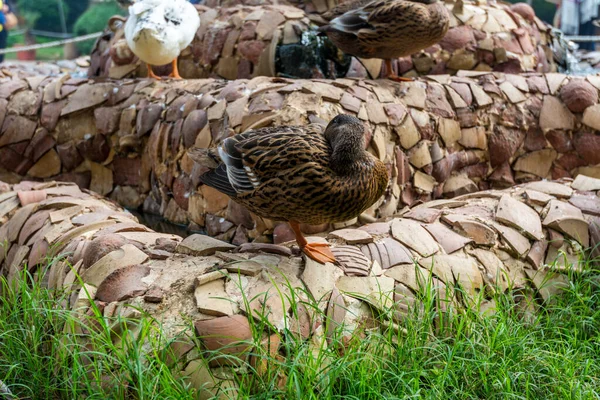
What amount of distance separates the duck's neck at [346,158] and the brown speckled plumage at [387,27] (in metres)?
1.28

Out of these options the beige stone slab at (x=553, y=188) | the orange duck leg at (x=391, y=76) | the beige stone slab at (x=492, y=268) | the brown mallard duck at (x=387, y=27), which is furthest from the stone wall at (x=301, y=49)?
the beige stone slab at (x=492, y=268)

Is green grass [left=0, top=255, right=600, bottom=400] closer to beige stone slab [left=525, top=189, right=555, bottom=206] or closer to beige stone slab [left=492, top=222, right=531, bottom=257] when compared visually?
beige stone slab [left=492, top=222, right=531, bottom=257]

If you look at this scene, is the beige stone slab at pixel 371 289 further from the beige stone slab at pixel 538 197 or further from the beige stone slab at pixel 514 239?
the beige stone slab at pixel 538 197

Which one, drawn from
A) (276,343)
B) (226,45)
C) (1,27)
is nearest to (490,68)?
(226,45)

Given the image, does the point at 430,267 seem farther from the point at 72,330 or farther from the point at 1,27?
the point at 1,27

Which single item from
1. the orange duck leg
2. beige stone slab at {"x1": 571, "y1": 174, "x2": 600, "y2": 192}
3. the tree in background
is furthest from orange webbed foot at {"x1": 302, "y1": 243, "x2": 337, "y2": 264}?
the tree in background

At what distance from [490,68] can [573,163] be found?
77 centimetres

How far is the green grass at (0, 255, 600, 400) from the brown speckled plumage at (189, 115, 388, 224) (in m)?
0.36

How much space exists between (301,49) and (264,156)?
67.9 inches

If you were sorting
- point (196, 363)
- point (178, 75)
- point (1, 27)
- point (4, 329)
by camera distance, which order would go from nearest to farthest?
point (196, 363) < point (4, 329) < point (178, 75) < point (1, 27)

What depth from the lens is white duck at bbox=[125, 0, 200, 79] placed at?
3.30 meters

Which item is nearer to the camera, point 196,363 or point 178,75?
point 196,363

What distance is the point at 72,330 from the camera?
173cm

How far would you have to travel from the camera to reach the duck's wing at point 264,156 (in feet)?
6.15
